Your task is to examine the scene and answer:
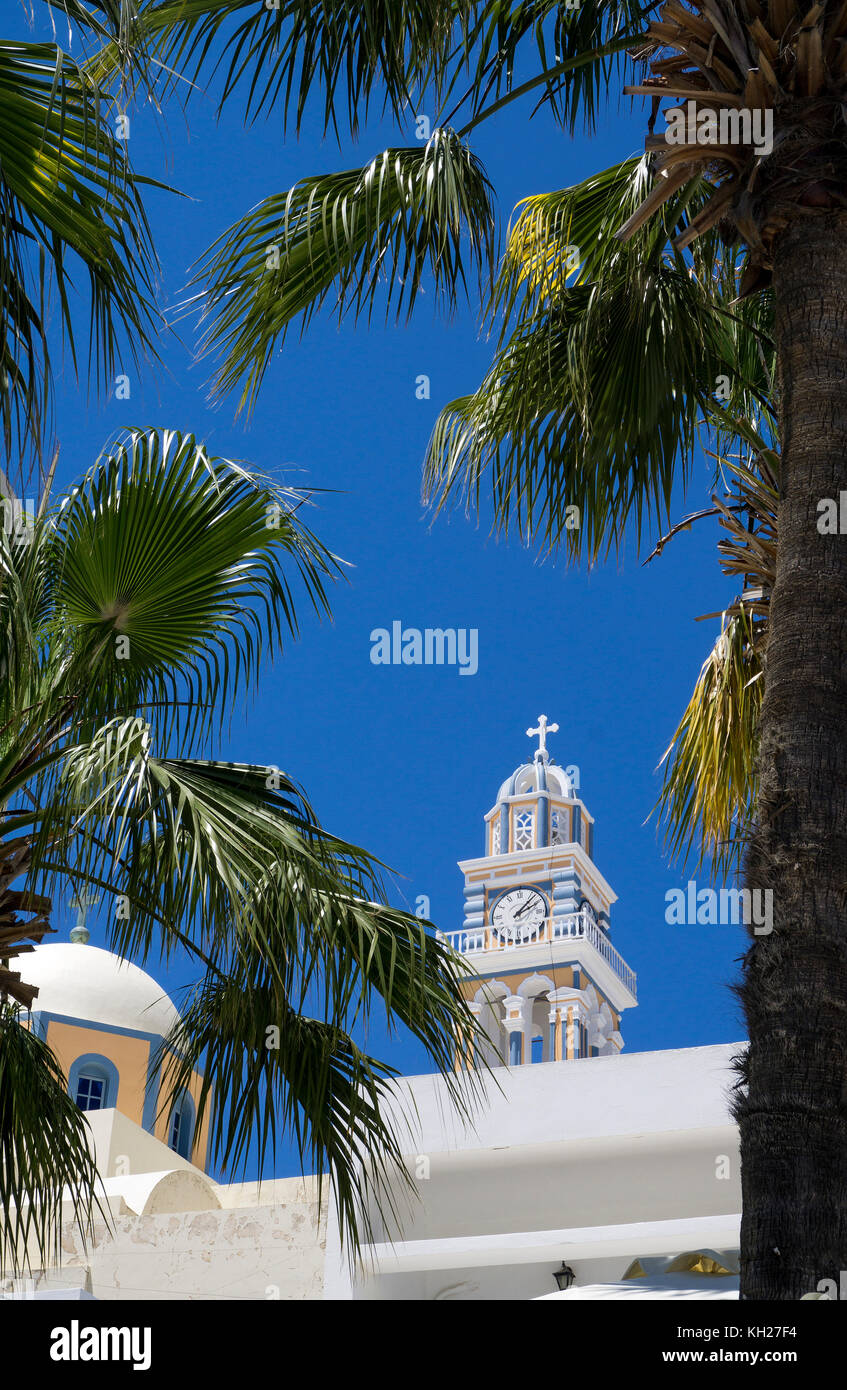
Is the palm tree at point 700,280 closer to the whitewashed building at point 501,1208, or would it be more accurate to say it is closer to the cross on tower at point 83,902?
the cross on tower at point 83,902

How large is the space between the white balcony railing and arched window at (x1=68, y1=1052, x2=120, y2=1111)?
13.2 metres

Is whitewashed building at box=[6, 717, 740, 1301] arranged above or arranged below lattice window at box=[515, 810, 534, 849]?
below

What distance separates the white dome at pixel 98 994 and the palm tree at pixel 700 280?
2398 centimetres

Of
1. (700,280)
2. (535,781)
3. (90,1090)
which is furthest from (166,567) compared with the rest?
(535,781)

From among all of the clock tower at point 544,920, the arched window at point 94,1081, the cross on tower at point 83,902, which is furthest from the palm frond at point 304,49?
the clock tower at point 544,920

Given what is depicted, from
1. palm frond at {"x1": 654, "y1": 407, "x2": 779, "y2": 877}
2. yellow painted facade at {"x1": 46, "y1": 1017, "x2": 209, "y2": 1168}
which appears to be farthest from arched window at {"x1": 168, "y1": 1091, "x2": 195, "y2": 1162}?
palm frond at {"x1": 654, "y1": 407, "x2": 779, "y2": 877}

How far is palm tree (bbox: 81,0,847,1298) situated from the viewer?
430 cm

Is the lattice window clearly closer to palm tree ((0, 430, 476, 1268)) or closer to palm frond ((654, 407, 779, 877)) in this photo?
palm frond ((654, 407, 779, 877))

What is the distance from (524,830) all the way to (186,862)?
36.0 metres

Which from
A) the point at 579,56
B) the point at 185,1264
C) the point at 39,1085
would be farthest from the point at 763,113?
the point at 185,1264

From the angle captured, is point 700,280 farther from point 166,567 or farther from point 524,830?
point 524,830

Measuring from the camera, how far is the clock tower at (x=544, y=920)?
136 feet

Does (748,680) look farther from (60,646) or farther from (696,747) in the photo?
(60,646)

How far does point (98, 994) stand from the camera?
30266 mm
